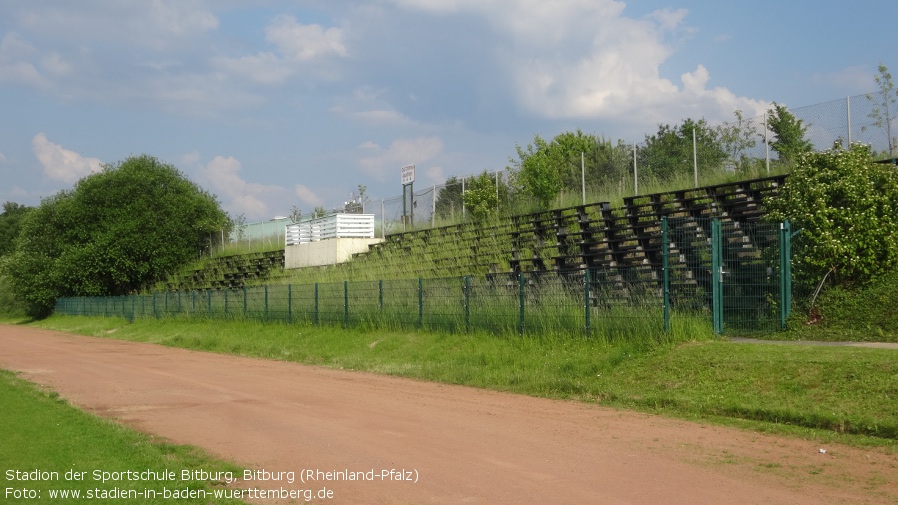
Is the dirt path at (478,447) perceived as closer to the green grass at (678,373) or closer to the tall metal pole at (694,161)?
the green grass at (678,373)

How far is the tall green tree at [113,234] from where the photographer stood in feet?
200

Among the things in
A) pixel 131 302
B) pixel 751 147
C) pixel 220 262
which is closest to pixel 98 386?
pixel 751 147

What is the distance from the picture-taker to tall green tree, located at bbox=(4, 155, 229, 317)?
6103 cm

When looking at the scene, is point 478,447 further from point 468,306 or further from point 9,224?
point 9,224

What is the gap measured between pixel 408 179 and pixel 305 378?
2420 cm

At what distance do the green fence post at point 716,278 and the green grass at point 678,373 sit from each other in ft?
3.69

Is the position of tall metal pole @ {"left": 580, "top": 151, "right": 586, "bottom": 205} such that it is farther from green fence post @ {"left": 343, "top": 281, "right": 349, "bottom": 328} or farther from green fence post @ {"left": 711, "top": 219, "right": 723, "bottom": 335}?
green fence post @ {"left": 711, "top": 219, "right": 723, "bottom": 335}

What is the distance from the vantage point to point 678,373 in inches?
555

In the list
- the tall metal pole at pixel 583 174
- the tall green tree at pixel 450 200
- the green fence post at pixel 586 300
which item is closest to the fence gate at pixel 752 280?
the green fence post at pixel 586 300

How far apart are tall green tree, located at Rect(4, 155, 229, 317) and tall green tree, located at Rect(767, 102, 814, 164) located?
48757 mm

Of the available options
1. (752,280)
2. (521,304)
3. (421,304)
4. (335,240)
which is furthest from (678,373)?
(335,240)

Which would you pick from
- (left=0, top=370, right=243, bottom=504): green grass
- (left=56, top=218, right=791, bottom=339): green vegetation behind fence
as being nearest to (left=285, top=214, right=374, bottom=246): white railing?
(left=56, top=218, right=791, bottom=339): green vegetation behind fence

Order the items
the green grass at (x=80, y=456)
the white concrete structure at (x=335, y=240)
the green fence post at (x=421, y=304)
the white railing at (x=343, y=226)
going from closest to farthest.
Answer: the green grass at (x=80, y=456) < the green fence post at (x=421, y=304) < the white concrete structure at (x=335, y=240) < the white railing at (x=343, y=226)

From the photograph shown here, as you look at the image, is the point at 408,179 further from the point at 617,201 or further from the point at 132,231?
the point at 132,231
